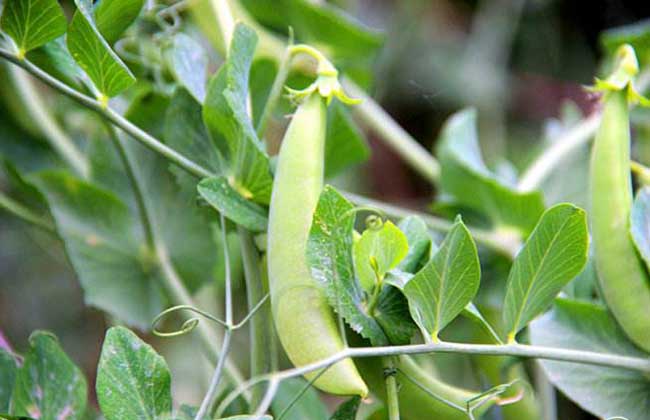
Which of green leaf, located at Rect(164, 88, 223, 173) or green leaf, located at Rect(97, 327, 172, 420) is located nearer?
green leaf, located at Rect(97, 327, 172, 420)

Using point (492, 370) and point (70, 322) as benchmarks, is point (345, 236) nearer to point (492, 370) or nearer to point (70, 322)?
point (492, 370)

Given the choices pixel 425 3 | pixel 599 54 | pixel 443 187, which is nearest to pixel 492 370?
pixel 443 187

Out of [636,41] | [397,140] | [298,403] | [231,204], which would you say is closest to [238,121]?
[231,204]

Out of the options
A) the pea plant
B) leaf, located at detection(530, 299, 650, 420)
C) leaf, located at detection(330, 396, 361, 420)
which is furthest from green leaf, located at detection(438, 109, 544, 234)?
leaf, located at detection(330, 396, 361, 420)

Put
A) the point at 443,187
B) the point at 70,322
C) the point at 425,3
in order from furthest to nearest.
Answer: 1. the point at 425,3
2. the point at 70,322
3. the point at 443,187

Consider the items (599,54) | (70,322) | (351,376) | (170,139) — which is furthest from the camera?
(599,54)

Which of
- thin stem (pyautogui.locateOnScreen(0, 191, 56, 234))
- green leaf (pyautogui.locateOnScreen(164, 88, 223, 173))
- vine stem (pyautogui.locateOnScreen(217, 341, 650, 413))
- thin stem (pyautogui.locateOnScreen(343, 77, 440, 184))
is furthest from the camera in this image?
thin stem (pyautogui.locateOnScreen(343, 77, 440, 184))

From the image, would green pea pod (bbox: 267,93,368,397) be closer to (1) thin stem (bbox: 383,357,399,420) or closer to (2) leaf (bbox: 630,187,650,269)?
(1) thin stem (bbox: 383,357,399,420)

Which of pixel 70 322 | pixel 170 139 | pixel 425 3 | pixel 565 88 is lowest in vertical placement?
pixel 70 322

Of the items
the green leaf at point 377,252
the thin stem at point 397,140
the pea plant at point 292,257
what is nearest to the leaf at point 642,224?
the pea plant at point 292,257
